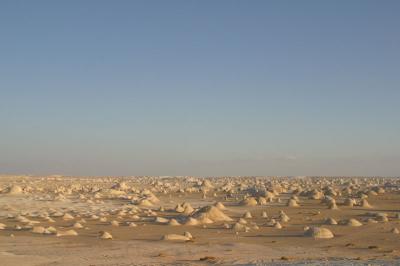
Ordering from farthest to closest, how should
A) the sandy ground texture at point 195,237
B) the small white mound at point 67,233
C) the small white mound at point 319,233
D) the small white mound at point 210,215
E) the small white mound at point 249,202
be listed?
the small white mound at point 249,202 < the small white mound at point 210,215 < the small white mound at point 67,233 < the small white mound at point 319,233 < the sandy ground texture at point 195,237

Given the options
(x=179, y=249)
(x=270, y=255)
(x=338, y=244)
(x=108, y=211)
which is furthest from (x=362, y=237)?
(x=108, y=211)

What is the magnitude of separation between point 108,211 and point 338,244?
18.1 metres

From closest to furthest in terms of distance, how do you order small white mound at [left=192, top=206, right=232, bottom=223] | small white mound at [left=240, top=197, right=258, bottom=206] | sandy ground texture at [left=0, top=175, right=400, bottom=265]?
sandy ground texture at [left=0, top=175, right=400, bottom=265], small white mound at [left=192, top=206, right=232, bottom=223], small white mound at [left=240, top=197, right=258, bottom=206]

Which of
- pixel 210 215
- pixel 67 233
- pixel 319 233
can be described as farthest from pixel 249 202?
pixel 67 233

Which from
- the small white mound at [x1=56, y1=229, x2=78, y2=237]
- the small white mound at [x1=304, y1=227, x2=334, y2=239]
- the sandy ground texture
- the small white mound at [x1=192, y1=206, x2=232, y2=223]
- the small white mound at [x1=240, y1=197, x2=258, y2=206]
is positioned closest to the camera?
the sandy ground texture

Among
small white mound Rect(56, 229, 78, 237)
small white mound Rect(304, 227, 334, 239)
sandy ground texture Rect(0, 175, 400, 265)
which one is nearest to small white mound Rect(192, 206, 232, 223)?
sandy ground texture Rect(0, 175, 400, 265)

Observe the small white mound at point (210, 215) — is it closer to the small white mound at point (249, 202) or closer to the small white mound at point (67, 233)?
the small white mound at point (67, 233)

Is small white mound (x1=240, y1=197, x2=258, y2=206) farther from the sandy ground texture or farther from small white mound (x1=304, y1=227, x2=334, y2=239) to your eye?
small white mound (x1=304, y1=227, x2=334, y2=239)

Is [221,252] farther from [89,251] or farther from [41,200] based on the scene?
[41,200]

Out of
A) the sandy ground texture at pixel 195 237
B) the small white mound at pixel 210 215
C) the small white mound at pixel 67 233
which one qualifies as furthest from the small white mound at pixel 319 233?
the small white mound at pixel 67 233

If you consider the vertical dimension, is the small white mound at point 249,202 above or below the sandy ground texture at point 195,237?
above

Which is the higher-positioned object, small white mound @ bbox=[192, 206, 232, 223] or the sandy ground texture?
small white mound @ bbox=[192, 206, 232, 223]

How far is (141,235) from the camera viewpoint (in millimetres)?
23844

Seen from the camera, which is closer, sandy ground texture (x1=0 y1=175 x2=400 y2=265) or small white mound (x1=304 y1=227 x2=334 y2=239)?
sandy ground texture (x1=0 y1=175 x2=400 y2=265)
